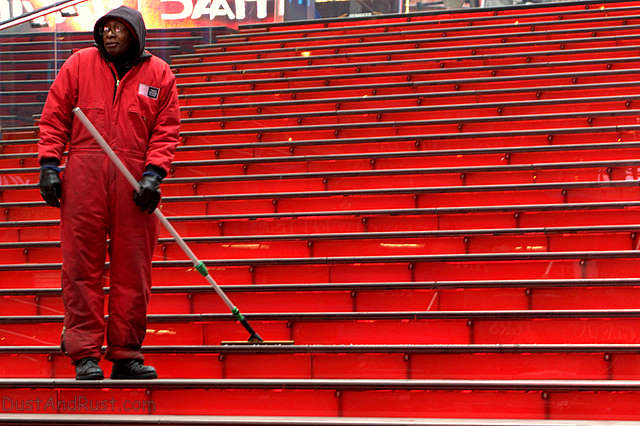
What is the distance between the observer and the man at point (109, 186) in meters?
3.58

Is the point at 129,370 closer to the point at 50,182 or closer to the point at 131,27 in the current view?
the point at 50,182

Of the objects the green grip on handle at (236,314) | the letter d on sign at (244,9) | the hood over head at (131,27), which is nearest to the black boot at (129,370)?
the green grip on handle at (236,314)

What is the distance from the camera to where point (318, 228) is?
5.70 metres

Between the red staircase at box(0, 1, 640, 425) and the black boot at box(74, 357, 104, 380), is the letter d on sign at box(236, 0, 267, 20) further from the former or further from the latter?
the black boot at box(74, 357, 104, 380)

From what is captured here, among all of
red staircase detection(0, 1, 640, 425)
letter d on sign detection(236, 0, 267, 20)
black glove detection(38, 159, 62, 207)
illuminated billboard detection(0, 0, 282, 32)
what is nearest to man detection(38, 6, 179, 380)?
black glove detection(38, 159, 62, 207)

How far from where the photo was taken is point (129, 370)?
3.63m

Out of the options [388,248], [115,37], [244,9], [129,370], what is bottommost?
[129,370]

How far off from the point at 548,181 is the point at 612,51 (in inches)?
129

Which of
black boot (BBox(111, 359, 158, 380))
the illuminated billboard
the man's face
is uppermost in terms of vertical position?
the illuminated billboard

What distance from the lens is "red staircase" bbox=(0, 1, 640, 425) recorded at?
11.8ft

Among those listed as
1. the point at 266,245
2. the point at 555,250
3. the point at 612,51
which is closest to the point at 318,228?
the point at 266,245

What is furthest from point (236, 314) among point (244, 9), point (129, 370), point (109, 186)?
point (244, 9)

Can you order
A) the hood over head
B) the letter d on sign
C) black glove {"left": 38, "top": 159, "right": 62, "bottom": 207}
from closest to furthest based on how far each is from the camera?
black glove {"left": 38, "top": 159, "right": 62, "bottom": 207}, the hood over head, the letter d on sign

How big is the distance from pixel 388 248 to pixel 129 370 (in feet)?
6.96
